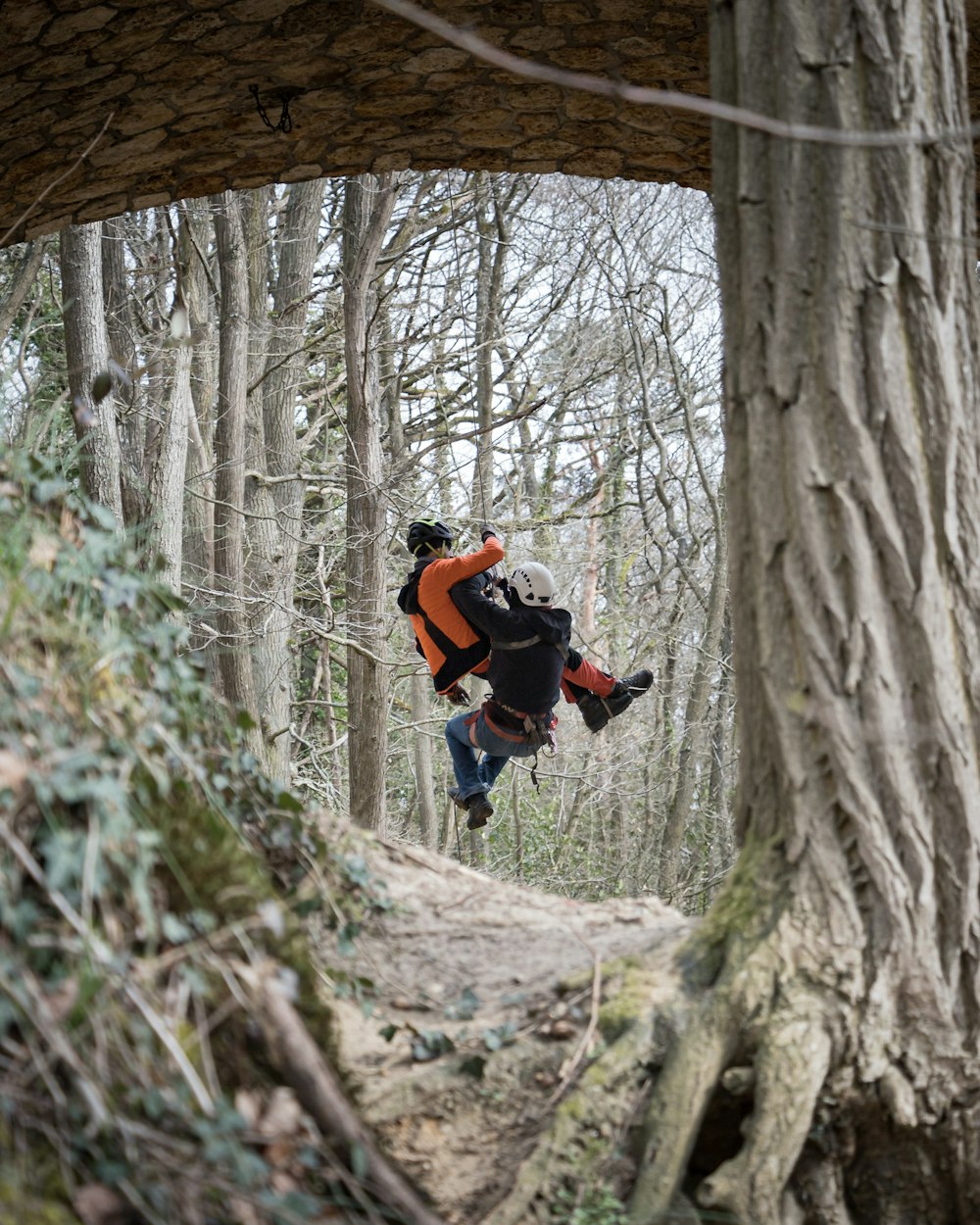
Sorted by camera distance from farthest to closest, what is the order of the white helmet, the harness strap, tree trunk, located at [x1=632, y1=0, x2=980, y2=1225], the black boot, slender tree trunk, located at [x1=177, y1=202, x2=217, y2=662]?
1. slender tree trunk, located at [x1=177, y1=202, x2=217, y2=662]
2. the black boot
3. the harness strap
4. the white helmet
5. tree trunk, located at [x1=632, y1=0, x2=980, y2=1225]

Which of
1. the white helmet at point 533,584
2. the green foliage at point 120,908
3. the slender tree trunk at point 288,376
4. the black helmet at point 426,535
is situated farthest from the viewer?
the slender tree trunk at point 288,376

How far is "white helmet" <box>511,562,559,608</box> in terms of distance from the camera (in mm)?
6137

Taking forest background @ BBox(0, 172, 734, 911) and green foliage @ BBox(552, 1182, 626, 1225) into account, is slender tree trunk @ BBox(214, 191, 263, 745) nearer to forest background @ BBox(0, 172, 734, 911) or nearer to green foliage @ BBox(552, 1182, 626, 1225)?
forest background @ BBox(0, 172, 734, 911)

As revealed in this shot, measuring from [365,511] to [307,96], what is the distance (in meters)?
3.35

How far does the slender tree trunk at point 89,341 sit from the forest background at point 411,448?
17 mm

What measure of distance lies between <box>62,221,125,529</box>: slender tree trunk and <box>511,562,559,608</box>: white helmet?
2.28m

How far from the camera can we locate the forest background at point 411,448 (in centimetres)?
800

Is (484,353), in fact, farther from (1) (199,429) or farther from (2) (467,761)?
(2) (467,761)

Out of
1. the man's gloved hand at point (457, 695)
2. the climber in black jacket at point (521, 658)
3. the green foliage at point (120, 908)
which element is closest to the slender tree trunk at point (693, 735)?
the climber in black jacket at point (521, 658)

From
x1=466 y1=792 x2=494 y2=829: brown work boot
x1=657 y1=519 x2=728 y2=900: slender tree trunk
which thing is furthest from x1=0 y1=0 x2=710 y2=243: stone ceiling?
x1=657 y1=519 x2=728 y2=900: slender tree trunk

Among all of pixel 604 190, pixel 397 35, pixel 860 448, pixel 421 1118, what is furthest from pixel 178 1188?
pixel 604 190

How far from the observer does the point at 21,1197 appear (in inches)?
64.6

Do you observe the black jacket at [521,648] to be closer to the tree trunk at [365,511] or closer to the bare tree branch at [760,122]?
the tree trunk at [365,511]

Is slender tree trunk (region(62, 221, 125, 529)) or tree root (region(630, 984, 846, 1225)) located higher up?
slender tree trunk (region(62, 221, 125, 529))
